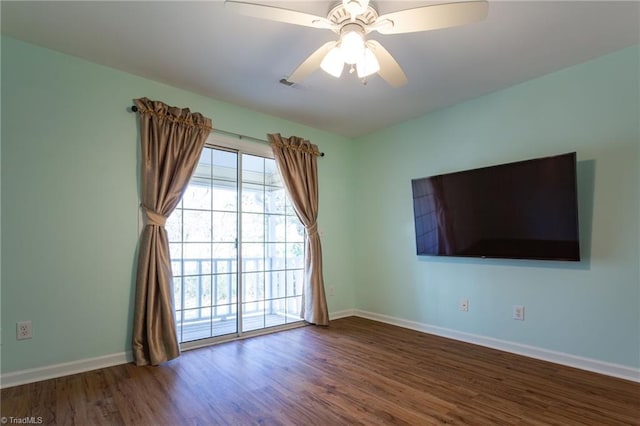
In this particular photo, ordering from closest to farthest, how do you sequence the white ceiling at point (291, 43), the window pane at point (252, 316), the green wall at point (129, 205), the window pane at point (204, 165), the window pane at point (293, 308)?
the white ceiling at point (291, 43), the green wall at point (129, 205), the window pane at point (204, 165), the window pane at point (252, 316), the window pane at point (293, 308)

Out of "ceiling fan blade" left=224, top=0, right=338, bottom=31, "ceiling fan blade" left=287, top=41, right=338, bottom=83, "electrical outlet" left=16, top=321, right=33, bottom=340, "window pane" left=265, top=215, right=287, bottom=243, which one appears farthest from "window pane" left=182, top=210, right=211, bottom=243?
"ceiling fan blade" left=224, top=0, right=338, bottom=31

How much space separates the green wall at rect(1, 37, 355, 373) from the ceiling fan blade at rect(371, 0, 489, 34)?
7.80 feet

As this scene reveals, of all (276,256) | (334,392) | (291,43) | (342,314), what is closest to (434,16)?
(291,43)

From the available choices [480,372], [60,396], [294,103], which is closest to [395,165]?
[294,103]

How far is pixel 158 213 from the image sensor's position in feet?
10.1

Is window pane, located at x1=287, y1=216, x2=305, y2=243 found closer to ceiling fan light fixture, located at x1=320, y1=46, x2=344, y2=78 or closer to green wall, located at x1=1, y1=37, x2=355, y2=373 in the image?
green wall, located at x1=1, y1=37, x2=355, y2=373

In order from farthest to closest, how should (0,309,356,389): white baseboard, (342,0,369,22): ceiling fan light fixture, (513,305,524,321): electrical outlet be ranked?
(513,305,524,321): electrical outlet, (0,309,356,389): white baseboard, (342,0,369,22): ceiling fan light fixture

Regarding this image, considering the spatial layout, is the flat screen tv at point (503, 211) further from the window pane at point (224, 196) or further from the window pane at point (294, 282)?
the window pane at point (224, 196)

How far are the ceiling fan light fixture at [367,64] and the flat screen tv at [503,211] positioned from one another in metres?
1.75

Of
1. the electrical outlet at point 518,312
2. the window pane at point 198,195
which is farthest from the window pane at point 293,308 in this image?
the electrical outlet at point 518,312

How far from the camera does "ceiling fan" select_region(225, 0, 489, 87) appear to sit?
5.54 feet

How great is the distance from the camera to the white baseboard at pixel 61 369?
2431 mm

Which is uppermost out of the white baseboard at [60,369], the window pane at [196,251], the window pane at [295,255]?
the window pane at [196,251]

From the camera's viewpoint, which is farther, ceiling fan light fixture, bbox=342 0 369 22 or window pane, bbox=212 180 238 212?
window pane, bbox=212 180 238 212
